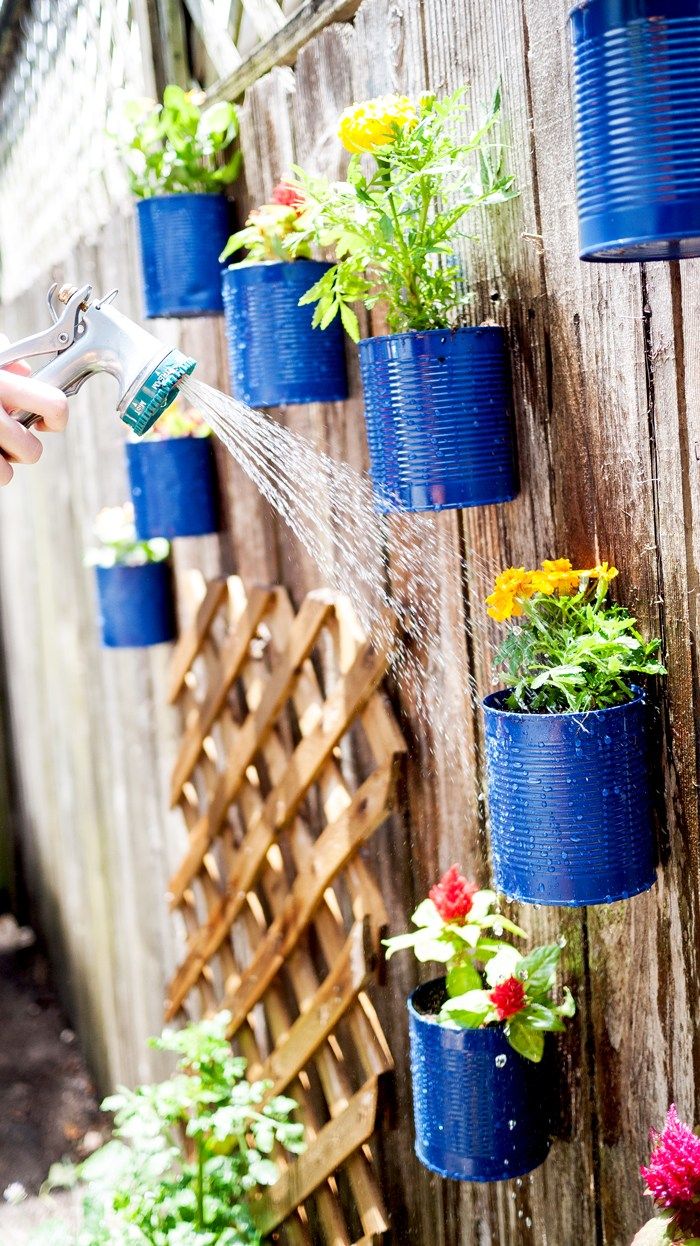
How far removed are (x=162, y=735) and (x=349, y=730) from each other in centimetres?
90

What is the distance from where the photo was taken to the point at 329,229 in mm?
1312

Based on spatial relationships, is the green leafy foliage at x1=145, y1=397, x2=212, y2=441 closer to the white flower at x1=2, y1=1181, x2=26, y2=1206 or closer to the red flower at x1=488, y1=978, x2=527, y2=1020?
the red flower at x1=488, y1=978, x2=527, y2=1020

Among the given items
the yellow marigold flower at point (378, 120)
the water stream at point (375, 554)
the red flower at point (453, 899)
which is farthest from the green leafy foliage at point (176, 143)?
the red flower at point (453, 899)

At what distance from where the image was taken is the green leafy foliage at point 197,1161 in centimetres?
186

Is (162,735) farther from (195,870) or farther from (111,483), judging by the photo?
(111,483)

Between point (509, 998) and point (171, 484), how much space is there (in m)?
1.19

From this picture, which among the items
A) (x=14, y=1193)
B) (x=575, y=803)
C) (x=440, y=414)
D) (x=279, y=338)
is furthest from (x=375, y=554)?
(x=14, y=1193)

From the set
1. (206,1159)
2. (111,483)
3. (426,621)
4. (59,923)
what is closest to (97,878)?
(59,923)

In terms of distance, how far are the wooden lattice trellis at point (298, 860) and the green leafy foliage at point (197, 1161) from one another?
84 millimetres

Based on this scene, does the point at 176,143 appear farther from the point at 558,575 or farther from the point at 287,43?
the point at 558,575

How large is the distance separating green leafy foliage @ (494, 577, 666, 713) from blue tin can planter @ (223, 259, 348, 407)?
0.54m

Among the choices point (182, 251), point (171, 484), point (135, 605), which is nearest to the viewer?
point (182, 251)

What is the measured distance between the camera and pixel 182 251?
1891 millimetres

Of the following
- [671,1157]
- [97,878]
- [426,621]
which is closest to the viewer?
[671,1157]
